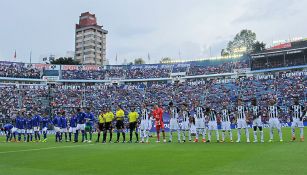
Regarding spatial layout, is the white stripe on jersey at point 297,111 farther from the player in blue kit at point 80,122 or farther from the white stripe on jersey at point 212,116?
the player in blue kit at point 80,122

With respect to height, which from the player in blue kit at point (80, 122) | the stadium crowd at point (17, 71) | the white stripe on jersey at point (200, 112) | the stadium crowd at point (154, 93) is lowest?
the player in blue kit at point (80, 122)

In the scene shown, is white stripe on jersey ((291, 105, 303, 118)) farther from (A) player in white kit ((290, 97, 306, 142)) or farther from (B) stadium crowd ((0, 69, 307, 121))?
(B) stadium crowd ((0, 69, 307, 121))

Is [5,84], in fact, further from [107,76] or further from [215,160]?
[215,160]

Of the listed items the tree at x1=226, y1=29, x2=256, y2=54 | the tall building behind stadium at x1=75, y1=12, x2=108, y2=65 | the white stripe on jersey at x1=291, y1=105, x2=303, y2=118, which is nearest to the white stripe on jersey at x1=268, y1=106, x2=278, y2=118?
the white stripe on jersey at x1=291, y1=105, x2=303, y2=118

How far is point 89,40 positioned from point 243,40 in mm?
69462

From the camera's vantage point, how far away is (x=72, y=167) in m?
10.4

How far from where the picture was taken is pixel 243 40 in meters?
120

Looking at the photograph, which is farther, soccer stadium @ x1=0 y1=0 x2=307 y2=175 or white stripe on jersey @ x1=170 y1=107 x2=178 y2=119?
soccer stadium @ x1=0 y1=0 x2=307 y2=175

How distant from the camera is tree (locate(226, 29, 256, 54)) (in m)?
118

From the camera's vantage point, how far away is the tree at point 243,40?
387 feet

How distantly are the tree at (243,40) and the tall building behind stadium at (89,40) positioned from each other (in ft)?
206

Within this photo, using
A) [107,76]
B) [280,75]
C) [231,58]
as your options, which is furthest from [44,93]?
[280,75]

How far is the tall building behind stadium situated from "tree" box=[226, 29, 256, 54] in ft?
206

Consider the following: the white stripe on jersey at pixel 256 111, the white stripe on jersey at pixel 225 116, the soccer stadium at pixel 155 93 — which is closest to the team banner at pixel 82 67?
the soccer stadium at pixel 155 93
